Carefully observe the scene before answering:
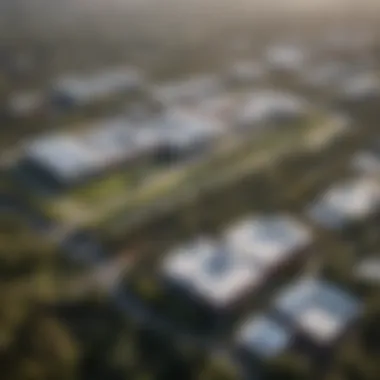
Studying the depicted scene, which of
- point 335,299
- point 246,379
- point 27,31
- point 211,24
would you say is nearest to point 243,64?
point 211,24

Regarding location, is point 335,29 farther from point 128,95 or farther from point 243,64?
point 128,95

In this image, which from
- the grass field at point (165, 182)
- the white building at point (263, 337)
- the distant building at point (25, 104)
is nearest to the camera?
the white building at point (263, 337)

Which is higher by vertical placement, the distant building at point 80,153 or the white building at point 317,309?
the distant building at point 80,153

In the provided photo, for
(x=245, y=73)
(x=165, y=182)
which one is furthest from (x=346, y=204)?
(x=245, y=73)

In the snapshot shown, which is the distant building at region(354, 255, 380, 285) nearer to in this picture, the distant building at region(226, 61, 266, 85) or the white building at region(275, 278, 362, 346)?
the white building at region(275, 278, 362, 346)

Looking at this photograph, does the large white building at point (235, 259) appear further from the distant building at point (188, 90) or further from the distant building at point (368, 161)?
the distant building at point (188, 90)

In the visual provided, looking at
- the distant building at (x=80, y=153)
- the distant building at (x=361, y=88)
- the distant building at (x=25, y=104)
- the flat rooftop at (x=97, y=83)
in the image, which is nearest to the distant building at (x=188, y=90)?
the flat rooftop at (x=97, y=83)
